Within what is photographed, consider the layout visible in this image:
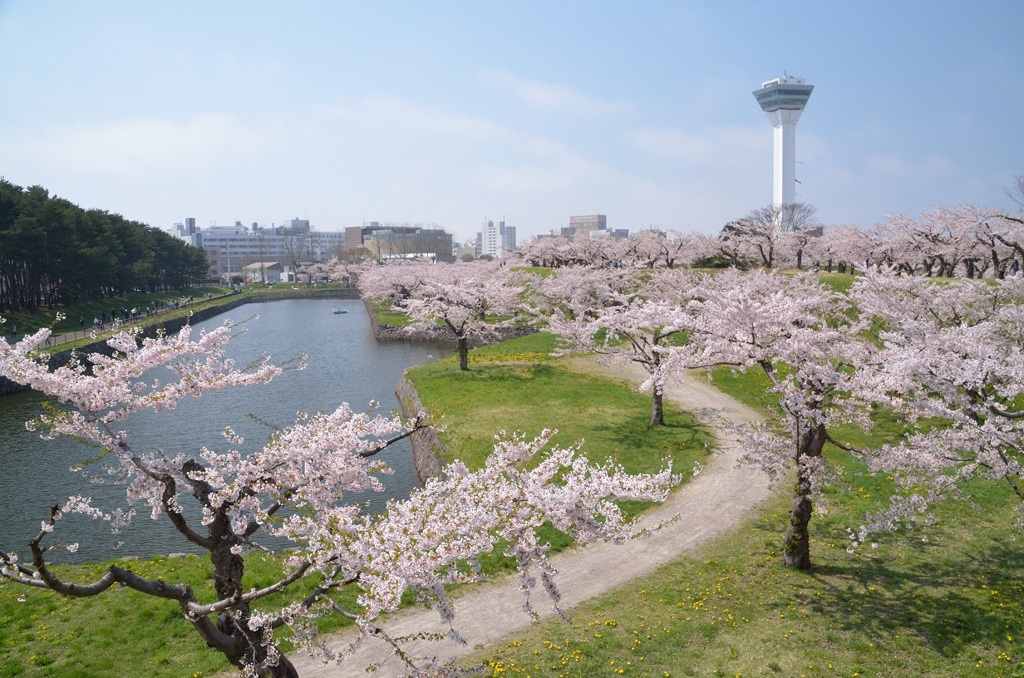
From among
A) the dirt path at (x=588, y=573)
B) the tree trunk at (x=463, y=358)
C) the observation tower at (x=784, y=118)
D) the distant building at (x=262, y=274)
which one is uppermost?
the observation tower at (x=784, y=118)

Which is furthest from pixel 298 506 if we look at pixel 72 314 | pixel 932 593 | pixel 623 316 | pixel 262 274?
pixel 262 274

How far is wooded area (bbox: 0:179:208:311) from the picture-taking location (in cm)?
4388

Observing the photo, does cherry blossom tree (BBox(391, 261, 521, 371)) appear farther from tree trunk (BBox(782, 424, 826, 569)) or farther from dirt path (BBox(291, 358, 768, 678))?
tree trunk (BBox(782, 424, 826, 569))

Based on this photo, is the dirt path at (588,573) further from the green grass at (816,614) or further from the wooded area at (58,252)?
the wooded area at (58,252)

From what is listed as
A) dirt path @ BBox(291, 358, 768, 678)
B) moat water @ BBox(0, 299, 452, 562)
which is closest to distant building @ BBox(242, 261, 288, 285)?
moat water @ BBox(0, 299, 452, 562)

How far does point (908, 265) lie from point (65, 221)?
6020 cm

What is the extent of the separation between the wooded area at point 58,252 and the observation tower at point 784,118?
130 m

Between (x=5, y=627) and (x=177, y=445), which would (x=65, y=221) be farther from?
(x=5, y=627)

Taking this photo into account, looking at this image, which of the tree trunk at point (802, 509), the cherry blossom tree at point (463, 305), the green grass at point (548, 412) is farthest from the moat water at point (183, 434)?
the tree trunk at point (802, 509)

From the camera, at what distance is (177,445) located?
76.0 feet

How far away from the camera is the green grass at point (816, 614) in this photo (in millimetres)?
9703

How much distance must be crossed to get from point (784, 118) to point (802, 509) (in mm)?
155117

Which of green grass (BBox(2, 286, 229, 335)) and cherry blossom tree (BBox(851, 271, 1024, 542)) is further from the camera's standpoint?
green grass (BBox(2, 286, 229, 335))

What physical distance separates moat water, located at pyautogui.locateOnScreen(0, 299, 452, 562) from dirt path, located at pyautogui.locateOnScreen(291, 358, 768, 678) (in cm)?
439
